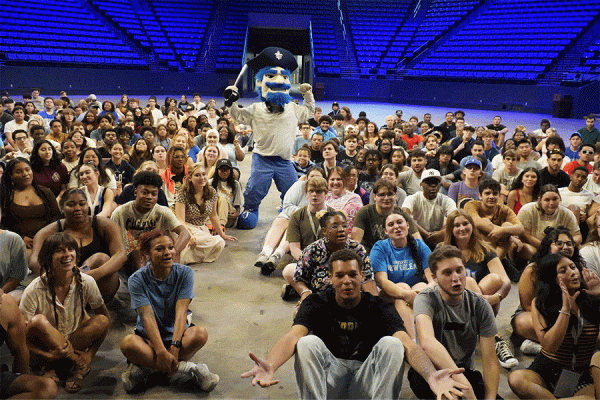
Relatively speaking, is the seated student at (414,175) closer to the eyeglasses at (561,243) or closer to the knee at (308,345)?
the eyeglasses at (561,243)

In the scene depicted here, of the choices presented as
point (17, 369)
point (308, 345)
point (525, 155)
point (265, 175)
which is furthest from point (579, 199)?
point (17, 369)

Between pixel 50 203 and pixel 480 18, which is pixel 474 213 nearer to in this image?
pixel 50 203

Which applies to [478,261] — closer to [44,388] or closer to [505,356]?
[505,356]

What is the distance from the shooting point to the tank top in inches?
178

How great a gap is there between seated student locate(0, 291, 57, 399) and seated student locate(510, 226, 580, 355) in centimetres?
317

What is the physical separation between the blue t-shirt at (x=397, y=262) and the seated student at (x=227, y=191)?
2.82 metres

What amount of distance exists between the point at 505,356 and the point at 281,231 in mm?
2640

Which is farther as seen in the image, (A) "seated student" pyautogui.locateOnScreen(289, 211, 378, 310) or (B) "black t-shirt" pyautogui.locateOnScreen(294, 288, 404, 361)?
(A) "seated student" pyautogui.locateOnScreen(289, 211, 378, 310)

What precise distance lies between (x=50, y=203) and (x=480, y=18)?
24502 mm

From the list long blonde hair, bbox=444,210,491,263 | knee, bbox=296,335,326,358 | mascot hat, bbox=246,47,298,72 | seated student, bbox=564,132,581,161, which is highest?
mascot hat, bbox=246,47,298,72

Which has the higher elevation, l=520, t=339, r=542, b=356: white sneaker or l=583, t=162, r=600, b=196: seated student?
l=583, t=162, r=600, b=196: seated student

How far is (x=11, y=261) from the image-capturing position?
13.5 feet

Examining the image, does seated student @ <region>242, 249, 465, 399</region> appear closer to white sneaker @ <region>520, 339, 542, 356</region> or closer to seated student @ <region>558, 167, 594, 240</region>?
white sneaker @ <region>520, 339, 542, 356</region>

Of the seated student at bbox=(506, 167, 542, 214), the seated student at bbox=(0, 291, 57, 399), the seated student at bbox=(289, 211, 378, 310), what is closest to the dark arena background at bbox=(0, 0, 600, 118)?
the seated student at bbox=(506, 167, 542, 214)
